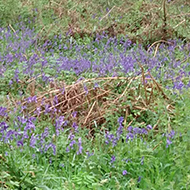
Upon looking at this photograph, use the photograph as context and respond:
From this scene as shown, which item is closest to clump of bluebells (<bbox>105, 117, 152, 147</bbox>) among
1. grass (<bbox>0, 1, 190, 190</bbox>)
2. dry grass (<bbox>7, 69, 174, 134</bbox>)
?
grass (<bbox>0, 1, 190, 190</bbox>)

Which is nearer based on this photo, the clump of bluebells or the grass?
the grass

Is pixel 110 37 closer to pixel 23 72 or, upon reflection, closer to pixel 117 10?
pixel 117 10

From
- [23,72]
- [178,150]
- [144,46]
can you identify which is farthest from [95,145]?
[144,46]

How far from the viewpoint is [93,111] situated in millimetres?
3854

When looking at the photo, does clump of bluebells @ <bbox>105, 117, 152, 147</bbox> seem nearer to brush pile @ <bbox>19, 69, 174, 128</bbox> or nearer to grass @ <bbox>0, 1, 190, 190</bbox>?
grass @ <bbox>0, 1, 190, 190</bbox>

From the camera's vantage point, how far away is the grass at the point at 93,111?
2820 mm

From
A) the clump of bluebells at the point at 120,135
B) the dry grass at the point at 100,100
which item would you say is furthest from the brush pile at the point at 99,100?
the clump of bluebells at the point at 120,135

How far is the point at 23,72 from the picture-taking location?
4816mm

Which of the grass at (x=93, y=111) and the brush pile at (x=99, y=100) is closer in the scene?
the grass at (x=93, y=111)

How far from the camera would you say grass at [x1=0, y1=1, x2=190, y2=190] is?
2.82 meters

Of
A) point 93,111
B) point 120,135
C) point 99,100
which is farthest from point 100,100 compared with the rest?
point 120,135

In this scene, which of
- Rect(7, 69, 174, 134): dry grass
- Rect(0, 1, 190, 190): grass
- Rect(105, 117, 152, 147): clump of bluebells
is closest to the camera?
Rect(0, 1, 190, 190): grass

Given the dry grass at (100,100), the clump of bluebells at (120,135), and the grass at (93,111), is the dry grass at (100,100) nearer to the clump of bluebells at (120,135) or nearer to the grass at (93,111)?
the grass at (93,111)

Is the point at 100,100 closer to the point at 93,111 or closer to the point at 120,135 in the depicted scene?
the point at 93,111
